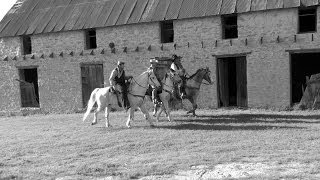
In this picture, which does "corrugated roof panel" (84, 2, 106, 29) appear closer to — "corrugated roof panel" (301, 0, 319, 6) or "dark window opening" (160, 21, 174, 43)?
"dark window opening" (160, 21, 174, 43)

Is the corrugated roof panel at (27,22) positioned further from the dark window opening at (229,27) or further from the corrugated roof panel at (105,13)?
the dark window opening at (229,27)

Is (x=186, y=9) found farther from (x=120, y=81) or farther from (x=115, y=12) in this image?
(x=120, y=81)

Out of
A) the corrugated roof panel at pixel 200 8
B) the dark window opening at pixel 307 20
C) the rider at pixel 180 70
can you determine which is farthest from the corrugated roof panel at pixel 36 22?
the dark window opening at pixel 307 20

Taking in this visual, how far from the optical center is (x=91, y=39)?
21969mm

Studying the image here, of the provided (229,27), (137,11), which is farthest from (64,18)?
(229,27)

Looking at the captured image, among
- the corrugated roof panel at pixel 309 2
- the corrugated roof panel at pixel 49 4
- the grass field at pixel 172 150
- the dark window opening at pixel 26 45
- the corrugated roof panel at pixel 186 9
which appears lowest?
the grass field at pixel 172 150

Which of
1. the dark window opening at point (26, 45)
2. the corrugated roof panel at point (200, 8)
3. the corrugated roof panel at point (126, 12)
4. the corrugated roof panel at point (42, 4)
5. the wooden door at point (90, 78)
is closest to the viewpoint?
the corrugated roof panel at point (200, 8)

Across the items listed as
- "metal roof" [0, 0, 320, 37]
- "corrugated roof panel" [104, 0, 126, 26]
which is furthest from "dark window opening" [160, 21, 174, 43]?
"corrugated roof panel" [104, 0, 126, 26]

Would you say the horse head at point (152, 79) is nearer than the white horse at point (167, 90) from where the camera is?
Yes

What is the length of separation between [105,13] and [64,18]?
8.36 feet

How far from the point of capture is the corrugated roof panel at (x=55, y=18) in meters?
22.0

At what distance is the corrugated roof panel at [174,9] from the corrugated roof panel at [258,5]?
3.50 meters

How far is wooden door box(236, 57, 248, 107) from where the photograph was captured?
722 inches

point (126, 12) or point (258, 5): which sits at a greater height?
point (126, 12)
